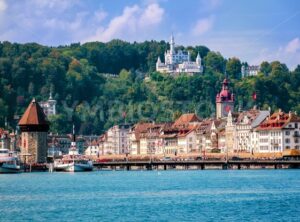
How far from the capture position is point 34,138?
131 m

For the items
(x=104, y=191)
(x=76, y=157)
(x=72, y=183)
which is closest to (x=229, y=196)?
(x=104, y=191)

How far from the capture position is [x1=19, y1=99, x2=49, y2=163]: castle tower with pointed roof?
131 metres

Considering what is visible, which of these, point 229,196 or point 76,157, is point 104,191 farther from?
point 76,157

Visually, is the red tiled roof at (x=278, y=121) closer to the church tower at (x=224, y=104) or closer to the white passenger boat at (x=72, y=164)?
the white passenger boat at (x=72, y=164)

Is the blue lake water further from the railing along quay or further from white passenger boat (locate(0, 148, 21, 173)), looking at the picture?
white passenger boat (locate(0, 148, 21, 173))

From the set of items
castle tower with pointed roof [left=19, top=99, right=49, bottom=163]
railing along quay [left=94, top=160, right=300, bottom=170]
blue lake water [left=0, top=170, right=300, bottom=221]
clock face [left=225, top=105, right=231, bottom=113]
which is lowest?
blue lake water [left=0, top=170, right=300, bottom=221]

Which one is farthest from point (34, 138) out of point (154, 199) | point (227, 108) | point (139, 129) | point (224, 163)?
point (154, 199)

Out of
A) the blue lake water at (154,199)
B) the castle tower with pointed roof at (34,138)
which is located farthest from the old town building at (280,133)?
the blue lake water at (154,199)

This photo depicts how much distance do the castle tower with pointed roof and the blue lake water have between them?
3069cm

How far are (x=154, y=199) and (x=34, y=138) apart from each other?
196 ft

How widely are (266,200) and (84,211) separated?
1204 centimetres

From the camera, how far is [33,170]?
127000 mm

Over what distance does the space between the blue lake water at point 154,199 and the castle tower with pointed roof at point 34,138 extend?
3069 centimetres

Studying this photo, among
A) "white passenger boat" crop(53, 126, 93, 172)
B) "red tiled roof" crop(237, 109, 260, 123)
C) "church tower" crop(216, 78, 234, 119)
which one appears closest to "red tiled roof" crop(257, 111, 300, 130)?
"red tiled roof" crop(237, 109, 260, 123)
